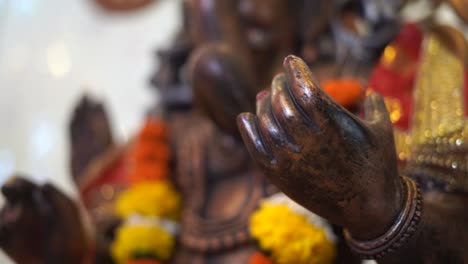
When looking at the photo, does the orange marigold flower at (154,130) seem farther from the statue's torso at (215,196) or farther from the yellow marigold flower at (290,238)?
the yellow marigold flower at (290,238)

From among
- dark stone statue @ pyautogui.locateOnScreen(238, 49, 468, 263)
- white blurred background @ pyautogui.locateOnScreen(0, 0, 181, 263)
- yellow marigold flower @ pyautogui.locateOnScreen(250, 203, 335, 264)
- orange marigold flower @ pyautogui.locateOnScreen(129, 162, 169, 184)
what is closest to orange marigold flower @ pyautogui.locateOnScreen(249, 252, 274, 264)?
yellow marigold flower @ pyautogui.locateOnScreen(250, 203, 335, 264)

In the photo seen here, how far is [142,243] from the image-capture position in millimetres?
756

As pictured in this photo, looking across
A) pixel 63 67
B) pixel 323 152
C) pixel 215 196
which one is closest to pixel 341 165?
pixel 323 152

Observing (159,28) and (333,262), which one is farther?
(159,28)

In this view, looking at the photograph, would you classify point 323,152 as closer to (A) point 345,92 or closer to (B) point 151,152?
(A) point 345,92

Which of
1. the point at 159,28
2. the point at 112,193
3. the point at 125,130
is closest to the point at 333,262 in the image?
the point at 112,193

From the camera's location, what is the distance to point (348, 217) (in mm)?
463

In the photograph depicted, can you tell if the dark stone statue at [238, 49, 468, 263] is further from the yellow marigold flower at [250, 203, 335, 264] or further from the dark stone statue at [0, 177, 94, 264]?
the dark stone statue at [0, 177, 94, 264]

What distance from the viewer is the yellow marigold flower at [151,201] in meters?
0.81

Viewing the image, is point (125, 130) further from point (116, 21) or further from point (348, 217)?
point (348, 217)

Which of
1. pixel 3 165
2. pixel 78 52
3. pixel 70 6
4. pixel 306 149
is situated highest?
pixel 306 149

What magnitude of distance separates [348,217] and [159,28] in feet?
3.71

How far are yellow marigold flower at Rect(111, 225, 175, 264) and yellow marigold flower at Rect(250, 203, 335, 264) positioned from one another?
0.18m

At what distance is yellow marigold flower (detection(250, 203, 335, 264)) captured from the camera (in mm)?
602
